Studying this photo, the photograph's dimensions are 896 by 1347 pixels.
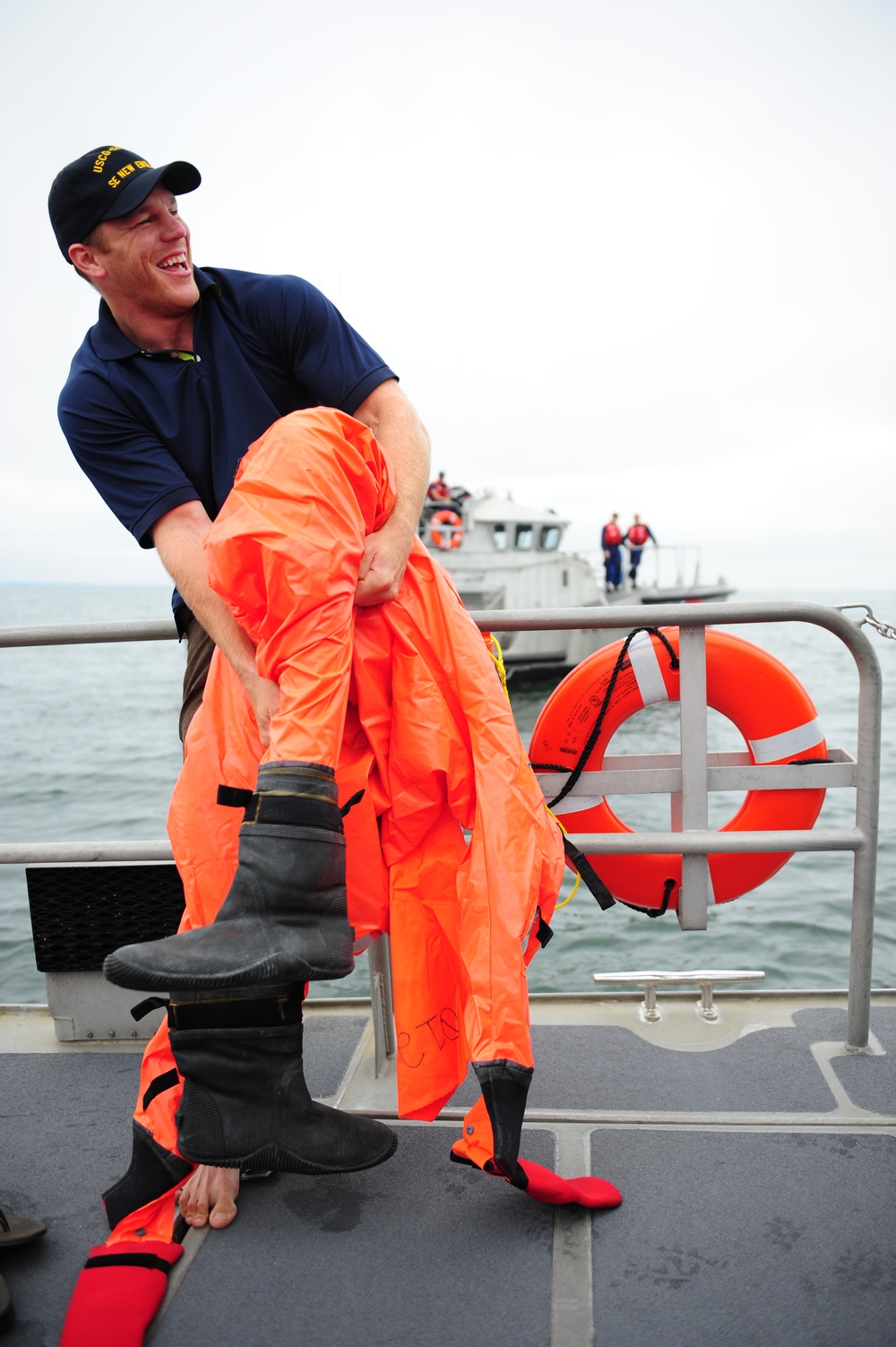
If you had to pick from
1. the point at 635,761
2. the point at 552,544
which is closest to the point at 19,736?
the point at 552,544

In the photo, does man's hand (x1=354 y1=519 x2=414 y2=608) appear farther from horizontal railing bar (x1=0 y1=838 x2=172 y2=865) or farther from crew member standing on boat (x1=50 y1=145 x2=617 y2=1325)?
horizontal railing bar (x1=0 y1=838 x2=172 y2=865)

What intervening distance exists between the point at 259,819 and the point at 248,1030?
0.34m

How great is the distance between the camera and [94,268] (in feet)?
6.18

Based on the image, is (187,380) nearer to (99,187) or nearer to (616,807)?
(99,187)

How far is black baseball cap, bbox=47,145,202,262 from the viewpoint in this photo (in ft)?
5.89

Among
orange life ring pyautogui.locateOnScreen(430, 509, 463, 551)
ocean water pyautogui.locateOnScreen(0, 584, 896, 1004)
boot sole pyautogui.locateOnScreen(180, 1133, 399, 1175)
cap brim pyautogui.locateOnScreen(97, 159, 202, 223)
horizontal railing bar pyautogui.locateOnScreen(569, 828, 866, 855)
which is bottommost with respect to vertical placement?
ocean water pyautogui.locateOnScreen(0, 584, 896, 1004)

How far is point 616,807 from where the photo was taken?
10922 millimetres

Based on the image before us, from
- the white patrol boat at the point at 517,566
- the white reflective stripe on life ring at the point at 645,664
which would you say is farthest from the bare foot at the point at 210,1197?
the white patrol boat at the point at 517,566

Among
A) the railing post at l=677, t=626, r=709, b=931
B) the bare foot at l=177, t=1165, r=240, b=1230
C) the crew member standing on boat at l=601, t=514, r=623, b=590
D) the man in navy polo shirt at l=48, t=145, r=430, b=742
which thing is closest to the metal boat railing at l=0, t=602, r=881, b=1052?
the railing post at l=677, t=626, r=709, b=931

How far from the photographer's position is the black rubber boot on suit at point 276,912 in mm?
1370

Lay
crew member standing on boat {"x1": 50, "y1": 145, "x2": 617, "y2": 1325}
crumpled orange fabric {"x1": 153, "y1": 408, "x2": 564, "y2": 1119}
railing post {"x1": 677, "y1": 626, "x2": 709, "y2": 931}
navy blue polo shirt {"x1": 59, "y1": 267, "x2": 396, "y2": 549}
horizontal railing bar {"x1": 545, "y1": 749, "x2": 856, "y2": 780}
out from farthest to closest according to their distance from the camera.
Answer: horizontal railing bar {"x1": 545, "y1": 749, "x2": 856, "y2": 780}
railing post {"x1": 677, "y1": 626, "x2": 709, "y2": 931}
navy blue polo shirt {"x1": 59, "y1": 267, "x2": 396, "y2": 549}
crumpled orange fabric {"x1": 153, "y1": 408, "x2": 564, "y2": 1119}
crew member standing on boat {"x1": 50, "y1": 145, "x2": 617, "y2": 1325}

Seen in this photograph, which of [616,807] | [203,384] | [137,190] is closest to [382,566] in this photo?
[203,384]

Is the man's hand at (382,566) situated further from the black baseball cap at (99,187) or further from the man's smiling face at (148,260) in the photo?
the black baseball cap at (99,187)

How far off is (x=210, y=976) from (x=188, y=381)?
1.24 meters
